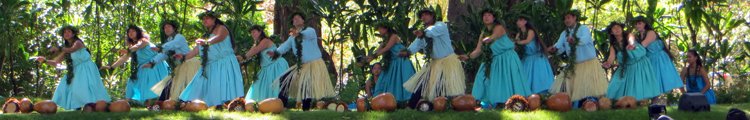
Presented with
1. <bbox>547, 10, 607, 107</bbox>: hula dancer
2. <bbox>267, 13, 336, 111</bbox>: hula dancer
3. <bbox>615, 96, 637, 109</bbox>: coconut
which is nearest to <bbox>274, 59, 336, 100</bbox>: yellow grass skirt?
<bbox>267, 13, 336, 111</bbox>: hula dancer

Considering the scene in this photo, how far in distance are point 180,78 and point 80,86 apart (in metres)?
1.04

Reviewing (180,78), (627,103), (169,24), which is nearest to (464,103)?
(627,103)

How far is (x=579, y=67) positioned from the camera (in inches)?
524

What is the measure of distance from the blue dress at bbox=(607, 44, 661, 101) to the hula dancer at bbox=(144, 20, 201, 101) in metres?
3.90

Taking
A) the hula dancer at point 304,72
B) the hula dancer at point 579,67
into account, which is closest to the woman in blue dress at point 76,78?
the hula dancer at point 304,72

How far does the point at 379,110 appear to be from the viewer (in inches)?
464

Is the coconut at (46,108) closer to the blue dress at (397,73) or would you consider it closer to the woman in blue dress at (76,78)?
the woman in blue dress at (76,78)

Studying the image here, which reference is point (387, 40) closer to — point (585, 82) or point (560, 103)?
point (585, 82)

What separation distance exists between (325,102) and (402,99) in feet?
3.00

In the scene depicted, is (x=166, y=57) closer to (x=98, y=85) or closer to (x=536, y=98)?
(x=98, y=85)

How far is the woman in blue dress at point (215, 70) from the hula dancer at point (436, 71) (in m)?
1.61

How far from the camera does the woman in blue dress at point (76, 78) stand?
1315 centimetres

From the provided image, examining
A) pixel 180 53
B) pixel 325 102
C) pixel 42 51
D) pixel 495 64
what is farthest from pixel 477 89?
pixel 42 51

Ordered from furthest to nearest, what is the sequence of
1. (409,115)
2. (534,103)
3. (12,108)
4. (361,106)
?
(12,108) → (361,106) → (534,103) → (409,115)
